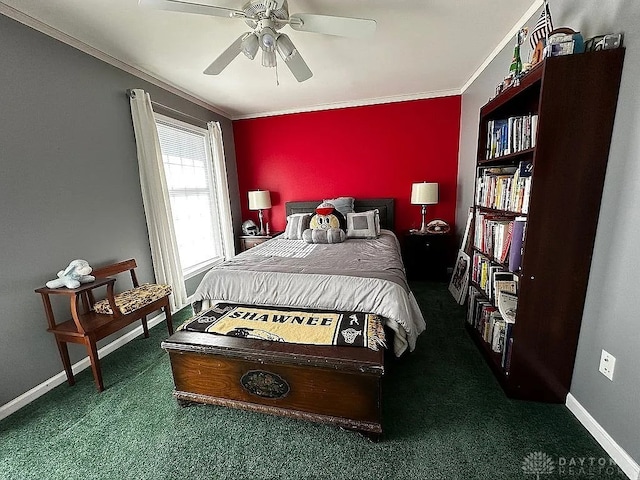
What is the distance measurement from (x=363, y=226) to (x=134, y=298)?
2467 mm

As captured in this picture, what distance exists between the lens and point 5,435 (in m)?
1.54

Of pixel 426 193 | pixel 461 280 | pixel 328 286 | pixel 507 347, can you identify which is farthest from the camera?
pixel 426 193

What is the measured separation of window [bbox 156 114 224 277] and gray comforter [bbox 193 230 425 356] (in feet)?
4.33

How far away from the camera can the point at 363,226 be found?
3389 millimetres

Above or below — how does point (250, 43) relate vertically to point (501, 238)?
above

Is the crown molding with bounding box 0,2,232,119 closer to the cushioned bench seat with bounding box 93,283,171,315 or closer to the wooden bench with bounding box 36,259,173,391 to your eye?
the wooden bench with bounding box 36,259,173,391

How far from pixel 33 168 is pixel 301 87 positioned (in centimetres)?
257

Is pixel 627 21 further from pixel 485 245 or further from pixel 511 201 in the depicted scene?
pixel 485 245

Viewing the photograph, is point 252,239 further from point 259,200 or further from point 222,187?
point 222,187

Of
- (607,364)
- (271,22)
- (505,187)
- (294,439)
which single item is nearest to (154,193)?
(271,22)

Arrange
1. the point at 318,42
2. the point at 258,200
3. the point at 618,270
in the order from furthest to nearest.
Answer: the point at 258,200 → the point at 318,42 → the point at 618,270

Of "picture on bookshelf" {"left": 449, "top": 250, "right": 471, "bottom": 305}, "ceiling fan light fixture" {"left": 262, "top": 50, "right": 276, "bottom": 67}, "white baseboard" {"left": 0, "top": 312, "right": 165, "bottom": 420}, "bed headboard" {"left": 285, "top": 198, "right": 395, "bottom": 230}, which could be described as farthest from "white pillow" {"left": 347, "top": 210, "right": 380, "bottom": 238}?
"white baseboard" {"left": 0, "top": 312, "right": 165, "bottom": 420}

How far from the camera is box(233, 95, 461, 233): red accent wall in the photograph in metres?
3.67

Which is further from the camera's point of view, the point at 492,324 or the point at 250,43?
the point at 492,324
